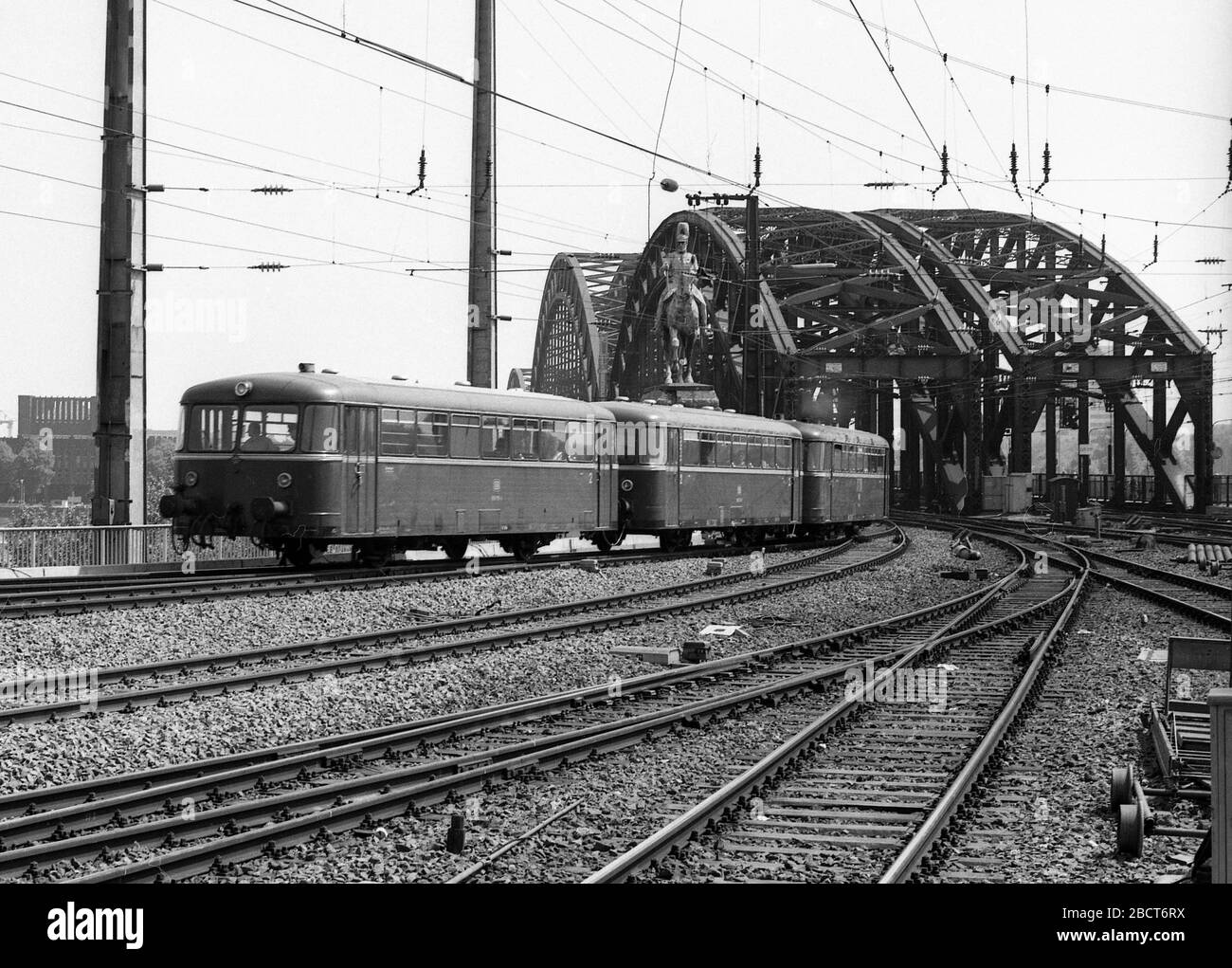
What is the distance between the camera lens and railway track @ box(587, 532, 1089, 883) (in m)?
7.54

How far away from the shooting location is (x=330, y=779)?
9.59m

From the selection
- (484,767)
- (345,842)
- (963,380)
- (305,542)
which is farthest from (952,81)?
(963,380)

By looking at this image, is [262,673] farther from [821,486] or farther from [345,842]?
[821,486]

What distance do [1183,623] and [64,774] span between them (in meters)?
15.7

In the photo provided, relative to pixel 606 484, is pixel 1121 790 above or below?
below

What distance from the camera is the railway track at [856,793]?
754 cm

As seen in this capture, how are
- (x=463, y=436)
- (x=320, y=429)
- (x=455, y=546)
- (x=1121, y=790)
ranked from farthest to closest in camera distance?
(x=455, y=546), (x=463, y=436), (x=320, y=429), (x=1121, y=790)

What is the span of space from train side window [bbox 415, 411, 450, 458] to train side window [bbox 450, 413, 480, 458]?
0.16 metres

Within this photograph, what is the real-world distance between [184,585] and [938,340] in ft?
189

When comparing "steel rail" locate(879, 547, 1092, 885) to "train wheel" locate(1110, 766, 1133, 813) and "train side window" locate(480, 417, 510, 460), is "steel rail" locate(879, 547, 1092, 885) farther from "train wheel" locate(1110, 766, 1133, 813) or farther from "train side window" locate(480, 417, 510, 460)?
"train side window" locate(480, 417, 510, 460)

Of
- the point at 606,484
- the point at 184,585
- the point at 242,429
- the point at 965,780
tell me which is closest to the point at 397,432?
the point at 242,429

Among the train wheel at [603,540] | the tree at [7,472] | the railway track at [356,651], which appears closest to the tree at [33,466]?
the tree at [7,472]

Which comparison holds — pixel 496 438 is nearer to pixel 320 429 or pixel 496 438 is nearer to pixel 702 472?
pixel 320 429
